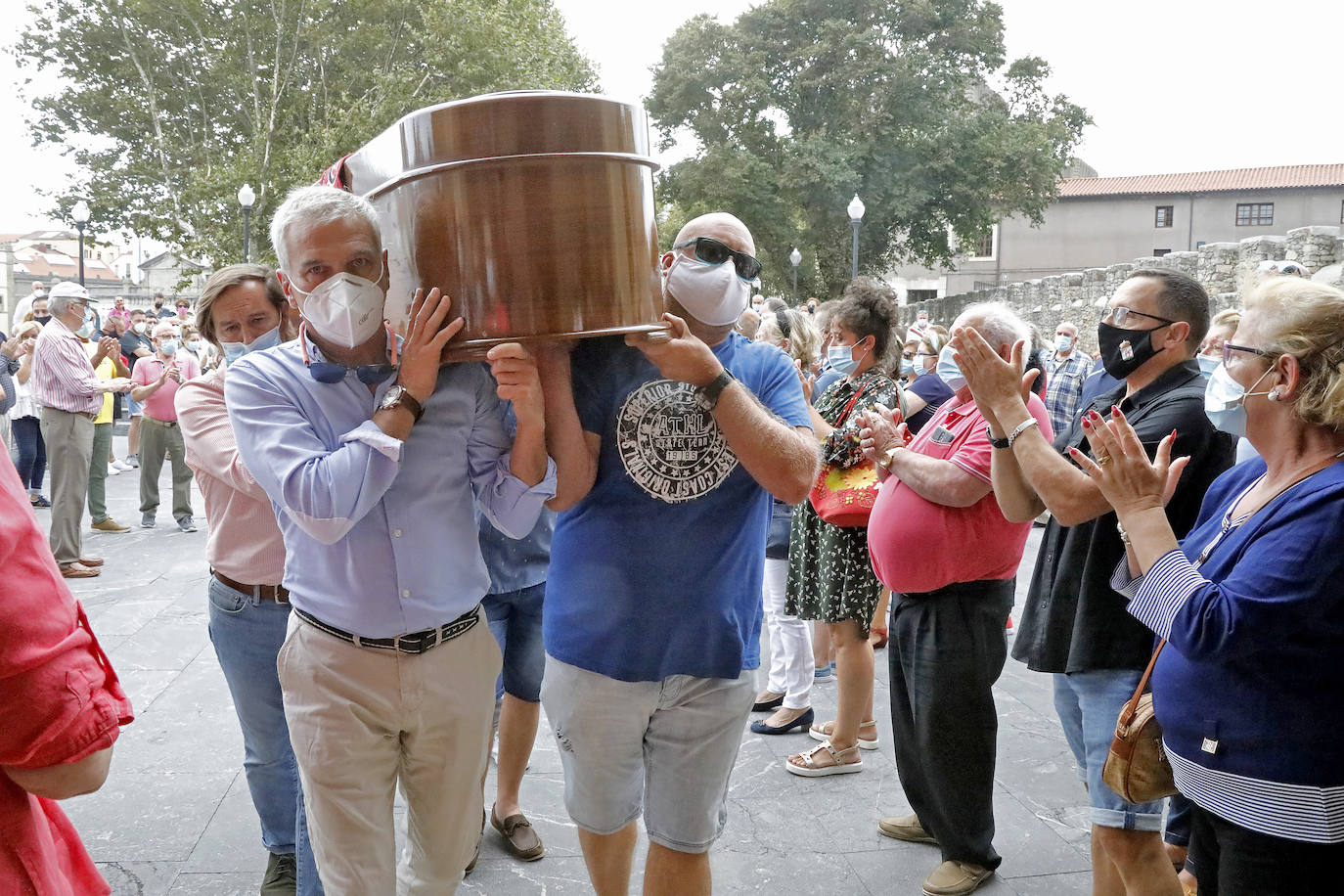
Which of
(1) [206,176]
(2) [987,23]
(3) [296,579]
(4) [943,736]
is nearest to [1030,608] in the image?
(4) [943,736]

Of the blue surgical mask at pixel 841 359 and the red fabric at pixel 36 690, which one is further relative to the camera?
the blue surgical mask at pixel 841 359

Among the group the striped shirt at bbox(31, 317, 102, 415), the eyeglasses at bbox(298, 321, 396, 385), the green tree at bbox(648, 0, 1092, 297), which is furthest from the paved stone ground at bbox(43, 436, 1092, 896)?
the green tree at bbox(648, 0, 1092, 297)

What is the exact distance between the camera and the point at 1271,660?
199 cm

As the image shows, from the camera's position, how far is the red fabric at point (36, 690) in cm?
131

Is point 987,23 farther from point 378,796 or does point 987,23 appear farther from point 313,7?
point 378,796

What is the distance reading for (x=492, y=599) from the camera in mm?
3607

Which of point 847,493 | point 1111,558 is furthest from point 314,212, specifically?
point 847,493

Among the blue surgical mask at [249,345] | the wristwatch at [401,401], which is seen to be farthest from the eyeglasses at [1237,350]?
the blue surgical mask at [249,345]

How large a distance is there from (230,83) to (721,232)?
2699 centimetres

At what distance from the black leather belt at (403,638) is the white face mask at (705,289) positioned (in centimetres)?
100

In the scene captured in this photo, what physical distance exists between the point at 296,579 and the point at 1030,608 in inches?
84.0

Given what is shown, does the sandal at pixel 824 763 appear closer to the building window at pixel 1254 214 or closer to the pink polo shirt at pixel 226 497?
the pink polo shirt at pixel 226 497

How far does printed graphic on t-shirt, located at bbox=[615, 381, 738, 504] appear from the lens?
2535 millimetres

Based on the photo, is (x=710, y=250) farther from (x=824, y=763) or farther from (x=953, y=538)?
(x=824, y=763)
